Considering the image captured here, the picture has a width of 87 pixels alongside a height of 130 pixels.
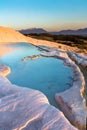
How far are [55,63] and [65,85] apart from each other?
5.49m

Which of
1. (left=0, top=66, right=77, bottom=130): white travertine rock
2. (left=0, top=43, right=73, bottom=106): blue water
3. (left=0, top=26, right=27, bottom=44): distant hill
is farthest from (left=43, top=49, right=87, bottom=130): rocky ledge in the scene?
(left=0, top=26, right=27, bottom=44): distant hill

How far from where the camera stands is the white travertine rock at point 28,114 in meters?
5.86

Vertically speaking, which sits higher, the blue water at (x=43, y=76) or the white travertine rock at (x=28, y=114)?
the white travertine rock at (x=28, y=114)

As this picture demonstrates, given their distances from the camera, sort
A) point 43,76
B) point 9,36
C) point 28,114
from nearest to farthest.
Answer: point 28,114
point 43,76
point 9,36

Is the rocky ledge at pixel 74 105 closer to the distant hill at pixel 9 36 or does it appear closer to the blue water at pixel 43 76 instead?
the blue water at pixel 43 76

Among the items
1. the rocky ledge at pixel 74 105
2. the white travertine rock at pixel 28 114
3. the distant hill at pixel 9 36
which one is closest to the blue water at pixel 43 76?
the rocky ledge at pixel 74 105

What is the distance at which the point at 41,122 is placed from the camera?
238 inches

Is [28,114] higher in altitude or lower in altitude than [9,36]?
higher

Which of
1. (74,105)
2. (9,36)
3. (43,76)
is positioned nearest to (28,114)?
(74,105)

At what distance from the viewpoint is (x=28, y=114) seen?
6195mm

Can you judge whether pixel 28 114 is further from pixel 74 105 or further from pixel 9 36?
pixel 9 36

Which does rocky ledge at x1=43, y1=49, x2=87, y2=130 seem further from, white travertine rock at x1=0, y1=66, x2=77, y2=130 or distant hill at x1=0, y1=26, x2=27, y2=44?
distant hill at x1=0, y1=26, x2=27, y2=44

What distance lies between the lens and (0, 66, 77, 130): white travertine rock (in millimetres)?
5859

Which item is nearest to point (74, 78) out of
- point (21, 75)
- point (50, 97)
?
point (21, 75)
